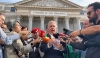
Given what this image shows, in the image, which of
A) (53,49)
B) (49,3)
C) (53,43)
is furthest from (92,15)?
(49,3)

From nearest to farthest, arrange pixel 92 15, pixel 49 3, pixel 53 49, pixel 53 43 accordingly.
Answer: pixel 92 15 → pixel 53 43 → pixel 53 49 → pixel 49 3

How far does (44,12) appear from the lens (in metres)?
32.3

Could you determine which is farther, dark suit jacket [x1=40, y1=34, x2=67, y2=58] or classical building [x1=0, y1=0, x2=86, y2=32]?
classical building [x1=0, y1=0, x2=86, y2=32]

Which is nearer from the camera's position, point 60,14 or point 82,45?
point 82,45

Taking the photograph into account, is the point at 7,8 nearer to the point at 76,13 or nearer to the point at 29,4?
the point at 29,4

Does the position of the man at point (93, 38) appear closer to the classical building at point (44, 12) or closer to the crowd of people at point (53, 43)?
the crowd of people at point (53, 43)

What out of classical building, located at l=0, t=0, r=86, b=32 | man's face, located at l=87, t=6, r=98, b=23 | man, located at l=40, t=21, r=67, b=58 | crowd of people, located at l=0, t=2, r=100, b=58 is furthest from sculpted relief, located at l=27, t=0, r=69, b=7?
man's face, located at l=87, t=6, r=98, b=23

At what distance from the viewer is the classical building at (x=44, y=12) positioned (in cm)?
3183

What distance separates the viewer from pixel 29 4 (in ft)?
107

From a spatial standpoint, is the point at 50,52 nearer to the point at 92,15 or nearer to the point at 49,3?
the point at 92,15

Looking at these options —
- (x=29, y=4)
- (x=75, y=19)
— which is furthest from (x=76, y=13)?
(x=29, y=4)

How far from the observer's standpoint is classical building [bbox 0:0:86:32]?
104ft

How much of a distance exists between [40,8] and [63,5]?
485 cm

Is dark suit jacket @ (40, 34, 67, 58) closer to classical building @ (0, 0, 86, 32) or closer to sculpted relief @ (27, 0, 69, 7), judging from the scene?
classical building @ (0, 0, 86, 32)
